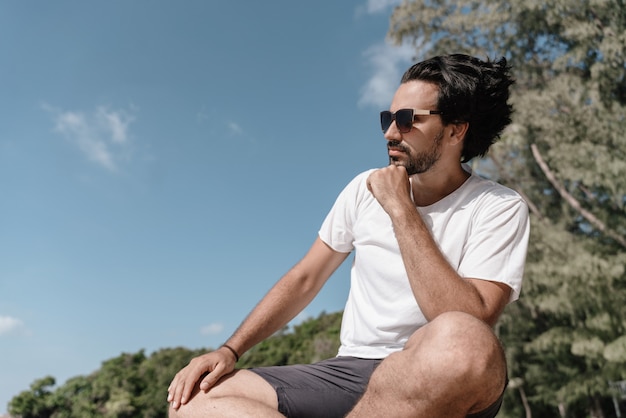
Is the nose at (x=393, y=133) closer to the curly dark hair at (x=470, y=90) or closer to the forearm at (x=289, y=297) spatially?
the curly dark hair at (x=470, y=90)

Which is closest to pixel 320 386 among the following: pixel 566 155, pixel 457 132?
pixel 457 132

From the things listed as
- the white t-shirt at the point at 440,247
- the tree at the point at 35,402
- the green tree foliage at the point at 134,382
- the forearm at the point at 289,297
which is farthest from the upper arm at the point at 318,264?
the tree at the point at 35,402

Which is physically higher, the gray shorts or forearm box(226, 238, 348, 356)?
forearm box(226, 238, 348, 356)

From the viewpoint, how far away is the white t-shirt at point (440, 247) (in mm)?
1975

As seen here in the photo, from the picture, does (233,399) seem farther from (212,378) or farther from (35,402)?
(35,402)

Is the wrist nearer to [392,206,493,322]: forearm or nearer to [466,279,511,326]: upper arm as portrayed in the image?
[392,206,493,322]: forearm

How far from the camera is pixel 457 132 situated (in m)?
2.35

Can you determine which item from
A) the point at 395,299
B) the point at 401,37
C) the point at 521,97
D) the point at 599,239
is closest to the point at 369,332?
the point at 395,299

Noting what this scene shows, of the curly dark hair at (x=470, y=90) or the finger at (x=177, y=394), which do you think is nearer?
the finger at (x=177, y=394)

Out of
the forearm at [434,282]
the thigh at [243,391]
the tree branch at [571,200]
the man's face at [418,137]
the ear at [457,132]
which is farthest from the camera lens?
the tree branch at [571,200]

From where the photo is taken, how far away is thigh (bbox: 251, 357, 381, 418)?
76.4 inches

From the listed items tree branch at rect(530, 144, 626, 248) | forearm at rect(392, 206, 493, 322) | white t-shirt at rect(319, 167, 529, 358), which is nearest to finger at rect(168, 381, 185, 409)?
white t-shirt at rect(319, 167, 529, 358)

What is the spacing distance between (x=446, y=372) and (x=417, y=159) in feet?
2.95

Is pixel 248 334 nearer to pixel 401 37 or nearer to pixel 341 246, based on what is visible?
pixel 341 246
